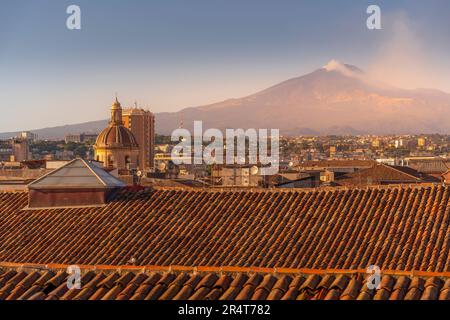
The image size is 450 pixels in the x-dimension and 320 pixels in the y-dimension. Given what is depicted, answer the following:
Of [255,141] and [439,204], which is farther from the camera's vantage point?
[255,141]

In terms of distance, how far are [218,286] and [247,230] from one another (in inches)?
175

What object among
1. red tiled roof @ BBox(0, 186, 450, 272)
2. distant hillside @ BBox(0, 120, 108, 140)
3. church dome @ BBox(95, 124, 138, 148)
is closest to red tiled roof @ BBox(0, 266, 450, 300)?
red tiled roof @ BBox(0, 186, 450, 272)

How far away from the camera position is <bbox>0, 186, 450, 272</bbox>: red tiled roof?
411 inches

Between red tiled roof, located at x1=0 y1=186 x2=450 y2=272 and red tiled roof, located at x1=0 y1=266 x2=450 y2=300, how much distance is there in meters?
2.70

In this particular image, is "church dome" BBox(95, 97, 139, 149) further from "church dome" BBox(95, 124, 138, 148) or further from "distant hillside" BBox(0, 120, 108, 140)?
"distant hillside" BBox(0, 120, 108, 140)

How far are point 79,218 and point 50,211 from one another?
2.58 feet

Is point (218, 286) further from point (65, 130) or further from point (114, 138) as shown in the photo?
point (65, 130)

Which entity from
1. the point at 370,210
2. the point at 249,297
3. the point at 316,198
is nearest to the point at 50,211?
the point at 316,198

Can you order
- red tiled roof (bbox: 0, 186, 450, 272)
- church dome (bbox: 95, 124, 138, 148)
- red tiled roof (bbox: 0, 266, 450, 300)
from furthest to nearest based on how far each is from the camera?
church dome (bbox: 95, 124, 138, 148)
red tiled roof (bbox: 0, 186, 450, 272)
red tiled roof (bbox: 0, 266, 450, 300)

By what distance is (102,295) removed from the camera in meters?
7.32

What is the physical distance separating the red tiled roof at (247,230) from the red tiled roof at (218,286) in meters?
2.70

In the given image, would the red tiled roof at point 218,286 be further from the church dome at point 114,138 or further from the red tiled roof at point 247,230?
the church dome at point 114,138
